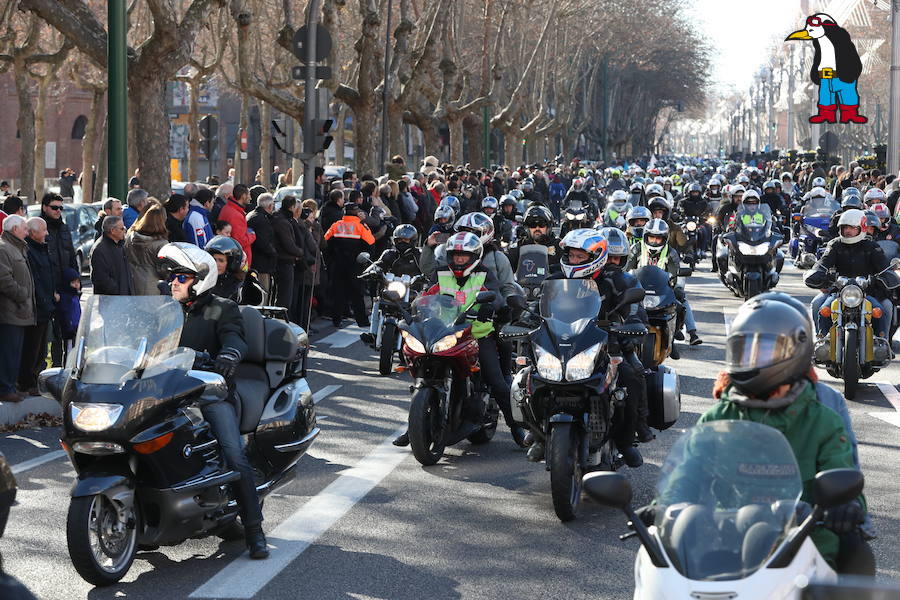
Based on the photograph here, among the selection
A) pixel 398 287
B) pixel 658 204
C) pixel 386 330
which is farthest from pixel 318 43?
pixel 398 287

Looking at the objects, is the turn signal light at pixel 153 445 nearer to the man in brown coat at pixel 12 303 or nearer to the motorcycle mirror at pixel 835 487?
the motorcycle mirror at pixel 835 487

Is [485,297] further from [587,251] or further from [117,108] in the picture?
[117,108]

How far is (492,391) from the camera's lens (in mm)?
10633

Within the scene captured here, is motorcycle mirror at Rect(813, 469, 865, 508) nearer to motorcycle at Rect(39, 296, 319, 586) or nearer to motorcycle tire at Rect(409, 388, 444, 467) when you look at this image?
motorcycle at Rect(39, 296, 319, 586)

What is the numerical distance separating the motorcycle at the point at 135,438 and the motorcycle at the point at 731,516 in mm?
2892

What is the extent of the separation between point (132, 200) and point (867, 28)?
252 feet

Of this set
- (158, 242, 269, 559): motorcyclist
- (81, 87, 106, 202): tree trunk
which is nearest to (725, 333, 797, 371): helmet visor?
(158, 242, 269, 559): motorcyclist

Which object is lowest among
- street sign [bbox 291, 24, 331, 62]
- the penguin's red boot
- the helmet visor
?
the helmet visor

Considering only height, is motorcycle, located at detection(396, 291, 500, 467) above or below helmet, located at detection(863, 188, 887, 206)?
below

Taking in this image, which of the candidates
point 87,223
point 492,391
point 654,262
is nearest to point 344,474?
point 492,391

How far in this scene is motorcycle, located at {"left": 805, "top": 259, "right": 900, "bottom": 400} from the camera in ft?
42.8

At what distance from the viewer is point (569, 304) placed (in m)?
8.84

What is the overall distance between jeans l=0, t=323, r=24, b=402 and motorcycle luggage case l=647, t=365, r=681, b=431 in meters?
5.27

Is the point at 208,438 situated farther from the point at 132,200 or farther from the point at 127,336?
the point at 132,200
